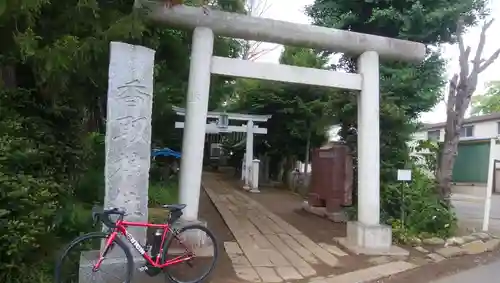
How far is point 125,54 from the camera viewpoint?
206 inches

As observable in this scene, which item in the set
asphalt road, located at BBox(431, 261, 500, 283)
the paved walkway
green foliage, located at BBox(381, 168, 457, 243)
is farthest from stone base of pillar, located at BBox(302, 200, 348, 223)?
asphalt road, located at BBox(431, 261, 500, 283)

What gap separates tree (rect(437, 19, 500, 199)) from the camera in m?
9.52

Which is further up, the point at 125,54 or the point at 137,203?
the point at 125,54

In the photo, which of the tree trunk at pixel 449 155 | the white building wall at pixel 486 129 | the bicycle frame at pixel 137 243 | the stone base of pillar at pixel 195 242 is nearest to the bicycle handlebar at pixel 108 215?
the bicycle frame at pixel 137 243

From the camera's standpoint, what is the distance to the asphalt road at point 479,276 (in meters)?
6.19

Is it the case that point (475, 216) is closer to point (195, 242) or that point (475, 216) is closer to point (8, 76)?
point (195, 242)

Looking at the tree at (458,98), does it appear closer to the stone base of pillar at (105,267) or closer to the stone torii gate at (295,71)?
the stone torii gate at (295,71)

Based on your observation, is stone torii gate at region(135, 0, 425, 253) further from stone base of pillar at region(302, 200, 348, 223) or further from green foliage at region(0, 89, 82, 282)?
stone base of pillar at region(302, 200, 348, 223)

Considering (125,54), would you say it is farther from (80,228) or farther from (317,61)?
(317,61)

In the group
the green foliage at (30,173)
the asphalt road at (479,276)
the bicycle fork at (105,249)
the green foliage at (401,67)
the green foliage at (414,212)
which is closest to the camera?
the green foliage at (30,173)

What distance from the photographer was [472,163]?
73.1ft

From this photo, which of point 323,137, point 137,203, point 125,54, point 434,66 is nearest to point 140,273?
point 137,203

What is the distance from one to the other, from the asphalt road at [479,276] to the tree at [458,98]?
2.86 metres

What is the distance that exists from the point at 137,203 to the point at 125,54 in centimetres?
176
